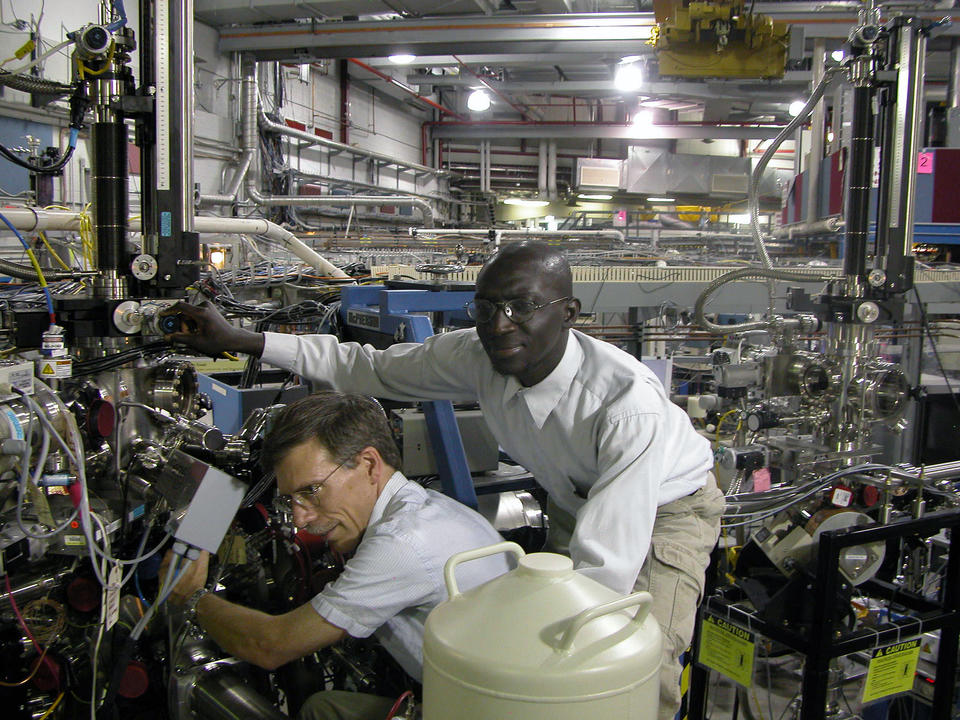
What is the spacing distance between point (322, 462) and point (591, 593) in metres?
0.77

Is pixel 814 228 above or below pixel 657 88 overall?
below

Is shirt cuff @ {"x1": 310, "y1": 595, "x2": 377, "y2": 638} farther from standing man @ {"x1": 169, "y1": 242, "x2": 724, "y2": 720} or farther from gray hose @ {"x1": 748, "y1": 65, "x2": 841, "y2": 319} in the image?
gray hose @ {"x1": 748, "y1": 65, "x2": 841, "y2": 319}

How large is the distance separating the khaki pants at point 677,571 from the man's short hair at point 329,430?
27.3 inches

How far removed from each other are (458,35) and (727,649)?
6750 mm

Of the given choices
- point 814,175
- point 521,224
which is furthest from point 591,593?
point 521,224

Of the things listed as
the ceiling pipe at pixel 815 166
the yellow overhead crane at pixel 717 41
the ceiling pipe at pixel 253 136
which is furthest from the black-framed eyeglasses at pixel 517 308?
the ceiling pipe at pixel 253 136

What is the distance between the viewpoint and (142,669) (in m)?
1.73

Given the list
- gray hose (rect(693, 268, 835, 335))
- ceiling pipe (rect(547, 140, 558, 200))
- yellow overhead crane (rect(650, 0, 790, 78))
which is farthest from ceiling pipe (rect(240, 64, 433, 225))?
ceiling pipe (rect(547, 140, 558, 200))

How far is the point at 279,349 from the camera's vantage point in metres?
2.08

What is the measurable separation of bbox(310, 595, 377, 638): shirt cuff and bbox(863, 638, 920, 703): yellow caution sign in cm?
141

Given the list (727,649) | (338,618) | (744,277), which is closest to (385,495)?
(338,618)

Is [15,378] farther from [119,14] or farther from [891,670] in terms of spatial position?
[891,670]

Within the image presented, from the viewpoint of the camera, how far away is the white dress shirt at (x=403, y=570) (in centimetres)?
140

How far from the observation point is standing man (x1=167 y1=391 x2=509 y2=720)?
1.41 meters
